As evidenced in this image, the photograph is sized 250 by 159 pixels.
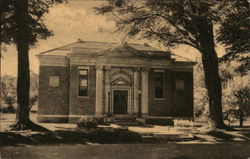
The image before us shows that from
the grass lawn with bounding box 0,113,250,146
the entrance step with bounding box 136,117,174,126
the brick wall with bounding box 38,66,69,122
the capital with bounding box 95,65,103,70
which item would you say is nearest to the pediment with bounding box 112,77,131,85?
the capital with bounding box 95,65,103,70

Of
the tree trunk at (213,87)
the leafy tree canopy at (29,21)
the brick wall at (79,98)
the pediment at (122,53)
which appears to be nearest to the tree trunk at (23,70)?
the leafy tree canopy at (29,21)

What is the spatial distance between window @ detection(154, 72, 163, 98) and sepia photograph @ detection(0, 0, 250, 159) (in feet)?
0.30

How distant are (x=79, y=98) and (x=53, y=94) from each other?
239 cm

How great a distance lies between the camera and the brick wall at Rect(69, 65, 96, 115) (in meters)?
25.5

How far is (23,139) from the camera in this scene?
42.9ft

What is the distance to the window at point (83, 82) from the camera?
2583 centimetres

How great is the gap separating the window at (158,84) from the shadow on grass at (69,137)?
12228mm

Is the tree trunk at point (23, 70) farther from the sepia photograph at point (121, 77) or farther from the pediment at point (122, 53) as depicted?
the pediment at point (122, 53)

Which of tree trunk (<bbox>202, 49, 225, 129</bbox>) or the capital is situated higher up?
the capital

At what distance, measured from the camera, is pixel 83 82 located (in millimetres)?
25844

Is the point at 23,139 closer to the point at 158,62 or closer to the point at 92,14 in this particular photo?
the point at 92,14

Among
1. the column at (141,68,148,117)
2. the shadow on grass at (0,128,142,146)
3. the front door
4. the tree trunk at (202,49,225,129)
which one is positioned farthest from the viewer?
the column at (141,68,148,117)

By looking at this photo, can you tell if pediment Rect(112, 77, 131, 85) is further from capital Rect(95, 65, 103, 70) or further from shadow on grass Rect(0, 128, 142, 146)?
shadow on grass Rect(0, 128, 142, 146)

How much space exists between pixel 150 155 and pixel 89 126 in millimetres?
7100
